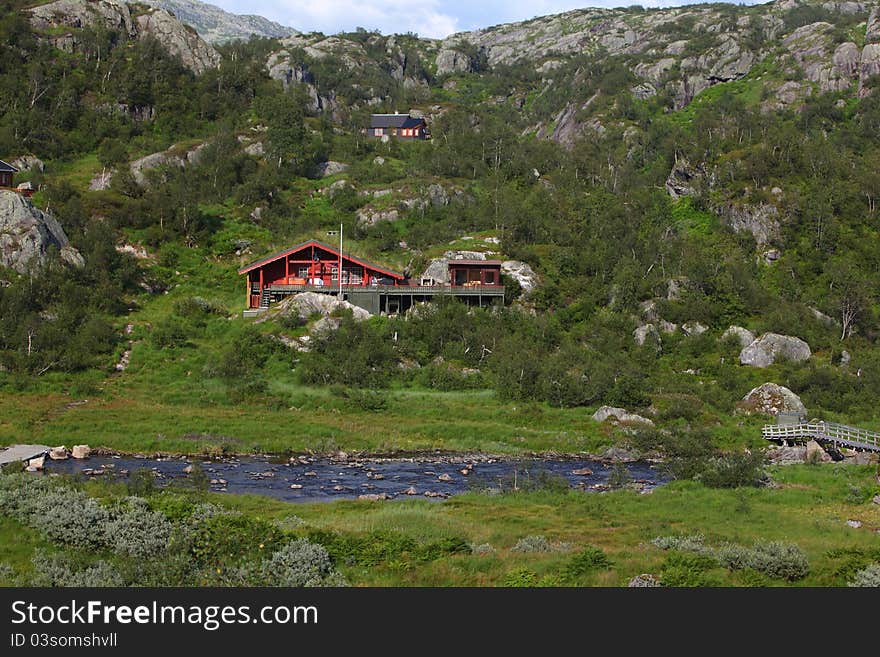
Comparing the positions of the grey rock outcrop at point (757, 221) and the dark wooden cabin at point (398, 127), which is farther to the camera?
the dark wooden cabin at point (398, 127)

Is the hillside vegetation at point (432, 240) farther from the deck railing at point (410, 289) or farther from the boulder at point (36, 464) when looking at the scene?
the boulder at point (36, 464)

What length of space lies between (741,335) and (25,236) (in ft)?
218

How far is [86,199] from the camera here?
88.9 m

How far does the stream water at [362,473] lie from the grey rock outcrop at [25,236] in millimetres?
32621

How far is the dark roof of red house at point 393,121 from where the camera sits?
14435 centimetres

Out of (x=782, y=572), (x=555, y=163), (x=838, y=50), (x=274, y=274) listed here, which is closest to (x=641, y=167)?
(x=555, y=163)

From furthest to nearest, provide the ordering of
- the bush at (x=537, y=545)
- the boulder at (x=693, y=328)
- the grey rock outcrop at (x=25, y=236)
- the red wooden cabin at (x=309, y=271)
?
the red wooden cabin at (x=309, y=271), the boulder at (x=693, y=328), the grey rock outcrop at (x=25, y=236), the bush at (x=537, y=545)

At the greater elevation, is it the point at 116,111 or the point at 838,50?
the point at 838,50

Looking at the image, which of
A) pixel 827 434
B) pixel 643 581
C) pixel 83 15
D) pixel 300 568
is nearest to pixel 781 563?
pixel 643 581

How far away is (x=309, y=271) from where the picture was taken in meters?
83.9

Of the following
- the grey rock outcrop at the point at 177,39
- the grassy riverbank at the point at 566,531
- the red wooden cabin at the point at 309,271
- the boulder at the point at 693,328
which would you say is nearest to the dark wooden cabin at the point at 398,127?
the grey rock outcrop at the point at 177,39

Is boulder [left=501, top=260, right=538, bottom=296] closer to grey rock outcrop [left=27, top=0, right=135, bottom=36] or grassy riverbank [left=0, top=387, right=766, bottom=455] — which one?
grassy riverbank [left=0, top=387, right=766, bottom=455]

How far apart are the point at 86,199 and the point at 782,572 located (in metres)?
84.9

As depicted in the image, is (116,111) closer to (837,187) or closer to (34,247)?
(34,247)
